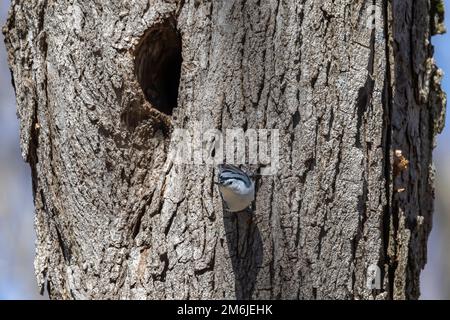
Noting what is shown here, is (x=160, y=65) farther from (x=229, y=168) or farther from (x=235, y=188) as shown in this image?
(x=235, y=188)

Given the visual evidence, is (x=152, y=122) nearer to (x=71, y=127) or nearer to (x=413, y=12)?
(x=71, y=127)

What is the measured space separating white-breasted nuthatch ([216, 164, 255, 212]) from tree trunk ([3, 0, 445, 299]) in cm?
7

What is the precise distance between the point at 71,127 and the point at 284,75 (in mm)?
714

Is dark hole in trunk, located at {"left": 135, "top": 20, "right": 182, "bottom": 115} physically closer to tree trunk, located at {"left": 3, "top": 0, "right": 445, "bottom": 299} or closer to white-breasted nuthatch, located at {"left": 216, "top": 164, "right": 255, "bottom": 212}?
tree trunk, located at {"left": 3, "top": 0, "right": 445, "bottom": 299}

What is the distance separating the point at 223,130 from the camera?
2506mm

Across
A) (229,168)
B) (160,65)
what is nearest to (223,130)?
(229,168)

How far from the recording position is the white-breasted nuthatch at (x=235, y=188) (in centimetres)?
236

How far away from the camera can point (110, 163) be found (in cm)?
262

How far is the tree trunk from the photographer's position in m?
2.48

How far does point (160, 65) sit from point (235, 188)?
66 cm

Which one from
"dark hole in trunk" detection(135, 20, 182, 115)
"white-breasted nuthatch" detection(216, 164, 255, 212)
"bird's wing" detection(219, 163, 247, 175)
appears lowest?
"white-breasted nuthatch" detection(216, 164, 255, 212)

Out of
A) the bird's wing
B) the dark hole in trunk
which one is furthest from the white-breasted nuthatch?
the dark hole in trunk

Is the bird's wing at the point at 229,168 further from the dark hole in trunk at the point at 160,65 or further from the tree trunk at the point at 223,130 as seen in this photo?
the dark hole in trunk at the point at 160,65
